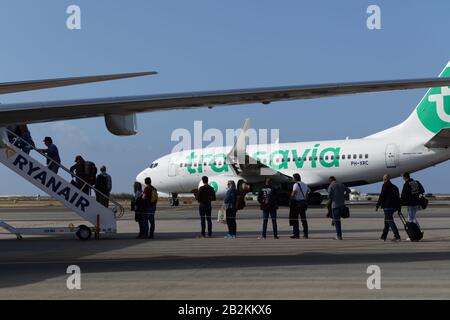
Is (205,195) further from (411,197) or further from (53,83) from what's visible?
(53,83)

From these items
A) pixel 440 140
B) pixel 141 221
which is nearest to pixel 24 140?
pixel 141 221

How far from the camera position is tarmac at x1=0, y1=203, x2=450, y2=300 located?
8.73m

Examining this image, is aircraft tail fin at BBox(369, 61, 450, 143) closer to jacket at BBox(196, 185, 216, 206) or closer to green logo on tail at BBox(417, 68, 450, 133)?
green logo on tail at BBox(417, 68, 450, 133)

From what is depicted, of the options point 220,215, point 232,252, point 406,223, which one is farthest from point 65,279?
point 220,215

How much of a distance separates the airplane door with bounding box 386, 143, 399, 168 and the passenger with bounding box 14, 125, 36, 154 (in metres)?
25.8

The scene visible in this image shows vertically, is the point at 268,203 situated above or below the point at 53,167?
below

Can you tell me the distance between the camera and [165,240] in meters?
18.2

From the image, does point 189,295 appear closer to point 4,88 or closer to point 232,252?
point 4,88

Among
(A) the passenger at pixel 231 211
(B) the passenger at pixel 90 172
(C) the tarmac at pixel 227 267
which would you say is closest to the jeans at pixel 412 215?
(C) the tarmac at pixel 227 267

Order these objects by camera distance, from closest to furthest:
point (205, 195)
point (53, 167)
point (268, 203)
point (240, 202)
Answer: point (53, 167)
point (268, 203)
point (205, 195)
point (240, 202)

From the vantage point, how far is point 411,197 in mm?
17094

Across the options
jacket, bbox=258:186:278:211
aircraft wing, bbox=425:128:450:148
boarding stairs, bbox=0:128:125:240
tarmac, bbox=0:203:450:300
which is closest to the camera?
tarmac, bbox=0:203:450:300

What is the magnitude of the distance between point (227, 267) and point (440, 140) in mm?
28305

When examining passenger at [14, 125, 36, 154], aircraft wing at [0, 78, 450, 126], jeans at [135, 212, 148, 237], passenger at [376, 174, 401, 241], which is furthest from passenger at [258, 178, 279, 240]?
aircraft wing at [0, 78, 450, 126]
